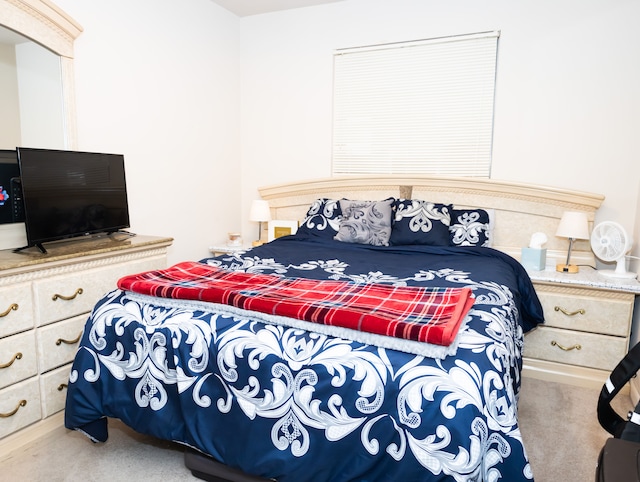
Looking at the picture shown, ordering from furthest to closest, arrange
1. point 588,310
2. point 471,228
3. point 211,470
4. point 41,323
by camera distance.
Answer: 1. point 471,228
2. point 588,310
3. point 41,323
4. point 211,470

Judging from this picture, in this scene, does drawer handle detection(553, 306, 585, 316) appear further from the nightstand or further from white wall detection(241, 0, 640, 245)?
the nightstand

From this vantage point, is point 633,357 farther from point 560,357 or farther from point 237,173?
point 237,173

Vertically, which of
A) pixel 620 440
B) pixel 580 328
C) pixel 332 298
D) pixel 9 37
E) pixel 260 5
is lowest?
pixel 580 328

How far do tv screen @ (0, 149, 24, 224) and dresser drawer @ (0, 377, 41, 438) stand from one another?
0.84m

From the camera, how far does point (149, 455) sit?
197cm

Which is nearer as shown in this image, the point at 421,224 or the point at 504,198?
the point at 421,224

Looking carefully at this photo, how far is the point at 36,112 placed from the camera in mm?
2463

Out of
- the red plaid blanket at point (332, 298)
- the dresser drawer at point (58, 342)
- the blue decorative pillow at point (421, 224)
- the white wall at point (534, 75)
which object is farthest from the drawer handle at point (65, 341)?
the white wall at point (534, 75)

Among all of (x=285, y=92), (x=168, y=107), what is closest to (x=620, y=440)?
(x=168, y=107)

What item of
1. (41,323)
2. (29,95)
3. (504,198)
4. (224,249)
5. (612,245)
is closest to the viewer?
(41,323)

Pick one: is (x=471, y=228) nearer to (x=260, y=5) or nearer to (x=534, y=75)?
(x=534, y=75)

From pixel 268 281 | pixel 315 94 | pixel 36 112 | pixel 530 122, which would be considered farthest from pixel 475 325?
pixel 315 94

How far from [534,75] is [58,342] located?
344 centimetres

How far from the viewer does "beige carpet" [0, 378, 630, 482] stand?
1.84 metres
